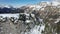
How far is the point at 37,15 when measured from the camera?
8.28 ft

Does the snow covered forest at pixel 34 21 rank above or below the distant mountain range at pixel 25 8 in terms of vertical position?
below

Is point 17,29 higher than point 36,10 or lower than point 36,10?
lower

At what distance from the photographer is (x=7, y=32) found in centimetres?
246

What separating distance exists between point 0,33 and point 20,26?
0.45 m

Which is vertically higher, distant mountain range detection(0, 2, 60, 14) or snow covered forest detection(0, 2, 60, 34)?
distant mountain range detection(0, 2, 60, 14)

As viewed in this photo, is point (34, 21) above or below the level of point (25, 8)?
below

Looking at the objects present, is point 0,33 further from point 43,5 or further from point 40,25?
point 43,5

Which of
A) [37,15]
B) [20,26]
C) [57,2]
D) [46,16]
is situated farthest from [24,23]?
[57,2]

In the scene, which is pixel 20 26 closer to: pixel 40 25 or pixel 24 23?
pixel 24 23

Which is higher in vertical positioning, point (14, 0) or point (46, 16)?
point (14, 0)

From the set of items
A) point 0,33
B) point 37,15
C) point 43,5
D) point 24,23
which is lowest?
point 0,33

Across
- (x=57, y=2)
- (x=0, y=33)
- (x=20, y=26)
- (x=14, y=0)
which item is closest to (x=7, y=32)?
(x=0, y=33)

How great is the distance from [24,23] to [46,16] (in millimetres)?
503

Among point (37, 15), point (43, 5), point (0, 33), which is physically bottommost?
point (0, 33)
